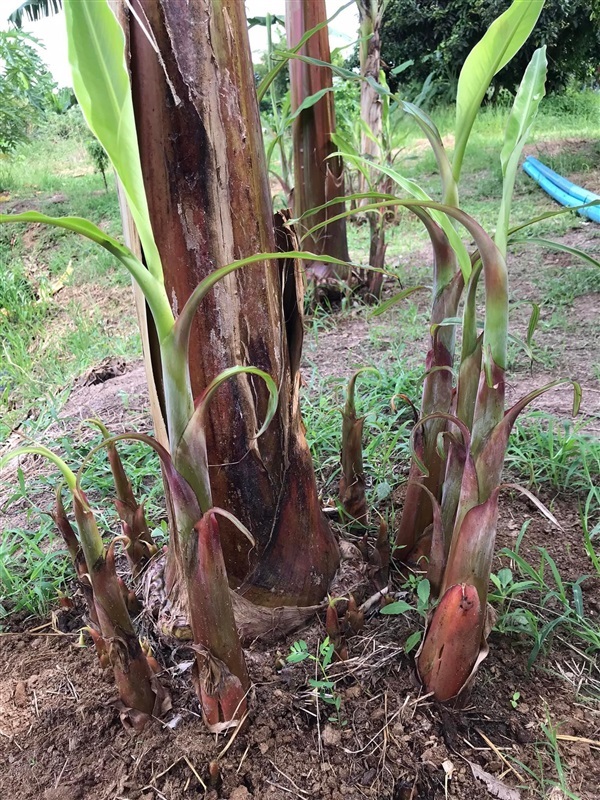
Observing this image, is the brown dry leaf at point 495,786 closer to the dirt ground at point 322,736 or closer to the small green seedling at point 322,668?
the dirt ground at point 322,736

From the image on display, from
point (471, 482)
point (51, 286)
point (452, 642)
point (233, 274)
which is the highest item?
point (233, 274)

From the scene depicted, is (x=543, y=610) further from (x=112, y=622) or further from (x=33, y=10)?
(x=33, y=10)

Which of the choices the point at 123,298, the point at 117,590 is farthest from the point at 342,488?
the point at 123,298

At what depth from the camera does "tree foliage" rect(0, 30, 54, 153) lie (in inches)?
190

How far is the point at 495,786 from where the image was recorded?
678 millimetres

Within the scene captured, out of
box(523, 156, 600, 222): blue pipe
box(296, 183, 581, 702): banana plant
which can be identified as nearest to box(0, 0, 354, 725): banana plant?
box(296, 183, 581, 702): banana plant

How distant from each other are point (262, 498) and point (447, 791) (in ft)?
1.44

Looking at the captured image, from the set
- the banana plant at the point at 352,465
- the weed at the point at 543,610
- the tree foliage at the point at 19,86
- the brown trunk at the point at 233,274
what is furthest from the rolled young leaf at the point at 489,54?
the tree foliage at the point at 19,86

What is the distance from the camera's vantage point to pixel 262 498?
0.81 m

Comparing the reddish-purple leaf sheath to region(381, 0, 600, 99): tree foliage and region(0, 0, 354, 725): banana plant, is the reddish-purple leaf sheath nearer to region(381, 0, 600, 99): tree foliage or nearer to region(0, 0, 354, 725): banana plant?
region(0, 0, 354, 725): banana plant

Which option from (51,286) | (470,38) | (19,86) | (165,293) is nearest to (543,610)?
(165,293)

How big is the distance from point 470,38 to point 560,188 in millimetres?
5183

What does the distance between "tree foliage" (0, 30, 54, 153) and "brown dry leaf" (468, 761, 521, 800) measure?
18.6 ft

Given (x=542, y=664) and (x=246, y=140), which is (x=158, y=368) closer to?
(x=246, y=140)
